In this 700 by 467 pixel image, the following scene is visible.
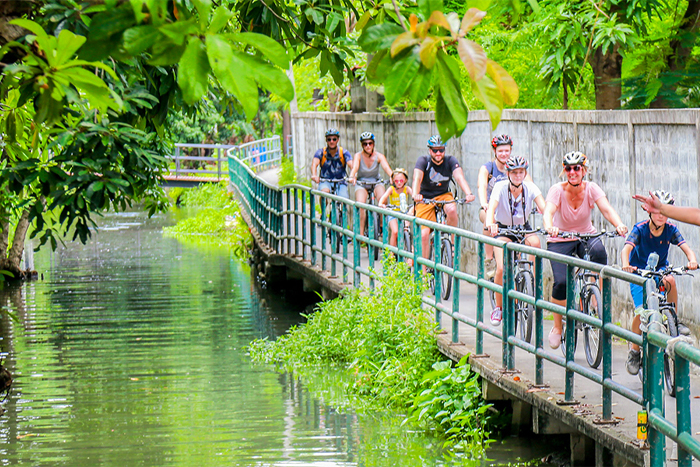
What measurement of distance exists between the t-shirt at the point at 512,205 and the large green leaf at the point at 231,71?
23.2 feet

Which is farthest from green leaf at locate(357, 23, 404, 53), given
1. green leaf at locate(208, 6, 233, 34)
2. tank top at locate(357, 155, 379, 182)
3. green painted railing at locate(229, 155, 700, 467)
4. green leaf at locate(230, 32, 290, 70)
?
tank top at locate(357, 155, 379, 182)

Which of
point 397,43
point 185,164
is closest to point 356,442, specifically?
point 397,43

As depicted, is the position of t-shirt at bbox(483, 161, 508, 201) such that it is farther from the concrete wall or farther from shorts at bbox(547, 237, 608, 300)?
shorts at bbox(547, 237, 608, 300)

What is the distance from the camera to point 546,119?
11359mm

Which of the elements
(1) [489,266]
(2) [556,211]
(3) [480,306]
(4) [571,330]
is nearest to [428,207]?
(1) [489,266]

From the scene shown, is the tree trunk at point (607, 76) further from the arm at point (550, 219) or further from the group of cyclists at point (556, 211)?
the arm at point (550, 219)

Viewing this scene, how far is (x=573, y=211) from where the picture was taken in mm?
8516

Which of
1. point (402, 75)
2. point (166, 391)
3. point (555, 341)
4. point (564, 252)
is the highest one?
point (402, 75)

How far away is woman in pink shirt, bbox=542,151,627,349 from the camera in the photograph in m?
8.31

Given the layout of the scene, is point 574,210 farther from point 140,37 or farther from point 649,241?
point 140,37

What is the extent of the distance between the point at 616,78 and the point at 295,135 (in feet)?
64.9

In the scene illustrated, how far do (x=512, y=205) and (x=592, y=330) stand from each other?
6.19 feet

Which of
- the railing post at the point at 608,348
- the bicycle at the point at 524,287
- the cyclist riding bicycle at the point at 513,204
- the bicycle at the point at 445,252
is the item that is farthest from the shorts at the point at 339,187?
the railing post at the point at 608,348

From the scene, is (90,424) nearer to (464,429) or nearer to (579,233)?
(464,429)
